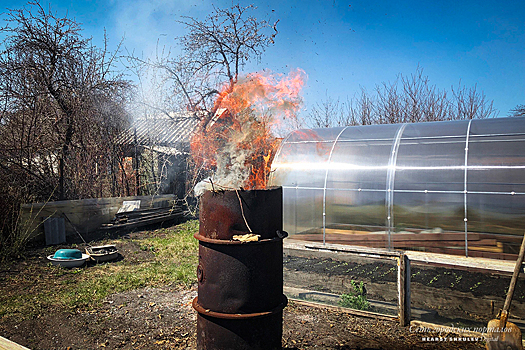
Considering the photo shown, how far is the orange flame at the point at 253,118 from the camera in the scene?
3982 millimetres

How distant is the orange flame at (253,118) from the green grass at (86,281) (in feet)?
10.2

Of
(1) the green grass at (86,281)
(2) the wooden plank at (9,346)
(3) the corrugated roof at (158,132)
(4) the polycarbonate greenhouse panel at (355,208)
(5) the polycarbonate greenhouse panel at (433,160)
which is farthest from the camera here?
(3) the corrugated roof at (158,132)

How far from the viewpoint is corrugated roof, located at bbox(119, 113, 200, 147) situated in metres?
12.9

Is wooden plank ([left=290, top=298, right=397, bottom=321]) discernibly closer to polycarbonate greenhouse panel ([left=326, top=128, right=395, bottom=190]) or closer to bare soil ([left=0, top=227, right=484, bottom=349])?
bare soil ([left=0, top=227, right=484, bottom=349])

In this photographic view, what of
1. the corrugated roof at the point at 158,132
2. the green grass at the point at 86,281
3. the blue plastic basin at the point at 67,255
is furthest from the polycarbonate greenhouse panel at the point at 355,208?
the corrugated roof at the point at 158,132

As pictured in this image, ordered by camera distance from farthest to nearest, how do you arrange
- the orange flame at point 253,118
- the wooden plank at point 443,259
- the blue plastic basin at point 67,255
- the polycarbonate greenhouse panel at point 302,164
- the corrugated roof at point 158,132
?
the corrugated roof at point 158,132 → the polycarbonate greenhouse panel at point 302,164 → the blue plastic basin at point 67,255 → the wooden plank at point 443,259 → the orange flame at point 253,118

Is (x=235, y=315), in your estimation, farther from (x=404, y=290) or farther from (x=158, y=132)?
(x=158, y=132)

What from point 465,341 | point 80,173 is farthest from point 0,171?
point 465,341

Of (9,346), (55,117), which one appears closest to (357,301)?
(9,346)

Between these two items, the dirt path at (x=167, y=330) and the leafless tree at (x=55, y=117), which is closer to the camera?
the dirt path at (x=167, y=330)

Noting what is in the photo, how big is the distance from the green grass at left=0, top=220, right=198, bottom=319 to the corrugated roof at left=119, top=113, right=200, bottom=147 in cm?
570

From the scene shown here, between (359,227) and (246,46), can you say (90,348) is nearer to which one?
(359,227)

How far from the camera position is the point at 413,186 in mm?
6715

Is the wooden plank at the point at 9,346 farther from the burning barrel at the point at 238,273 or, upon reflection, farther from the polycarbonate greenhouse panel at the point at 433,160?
the polycarbonate greenhouse panel at the point at 433,160
